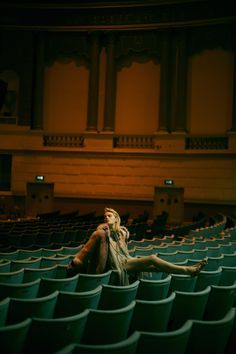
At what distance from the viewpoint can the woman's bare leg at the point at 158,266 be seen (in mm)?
4855

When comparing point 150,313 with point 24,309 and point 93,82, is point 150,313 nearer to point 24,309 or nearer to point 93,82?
point 24,309

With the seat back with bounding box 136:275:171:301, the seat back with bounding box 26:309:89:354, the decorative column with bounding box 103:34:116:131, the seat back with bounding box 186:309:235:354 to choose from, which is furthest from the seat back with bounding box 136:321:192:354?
the decorative column with bounding box 103:34:116:131

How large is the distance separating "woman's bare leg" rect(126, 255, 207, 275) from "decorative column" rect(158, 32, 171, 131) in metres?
16.5

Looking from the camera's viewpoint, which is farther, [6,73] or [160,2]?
[6,73]

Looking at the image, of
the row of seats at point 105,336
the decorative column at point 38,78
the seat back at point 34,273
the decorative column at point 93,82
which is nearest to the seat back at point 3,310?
the row of seats at point 105,336

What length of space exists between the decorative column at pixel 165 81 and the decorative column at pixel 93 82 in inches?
121

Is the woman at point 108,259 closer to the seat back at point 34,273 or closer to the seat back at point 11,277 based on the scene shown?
the seat back at point 34,273

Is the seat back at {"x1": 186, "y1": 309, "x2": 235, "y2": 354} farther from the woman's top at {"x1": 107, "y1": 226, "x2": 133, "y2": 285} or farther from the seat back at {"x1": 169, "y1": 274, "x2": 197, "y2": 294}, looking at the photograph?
the woman's top at {"x1": 107, "y1": 226, "x2": 133, "y2": 285}

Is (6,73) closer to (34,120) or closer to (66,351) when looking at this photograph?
(34,120)

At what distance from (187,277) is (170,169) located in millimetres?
15771

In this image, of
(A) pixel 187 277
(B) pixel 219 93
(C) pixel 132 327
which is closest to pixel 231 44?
(B) pixel 219 93

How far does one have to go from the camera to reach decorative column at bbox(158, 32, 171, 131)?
70.1 feet

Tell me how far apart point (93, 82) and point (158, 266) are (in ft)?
59.1

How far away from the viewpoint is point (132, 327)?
3.77 meters
